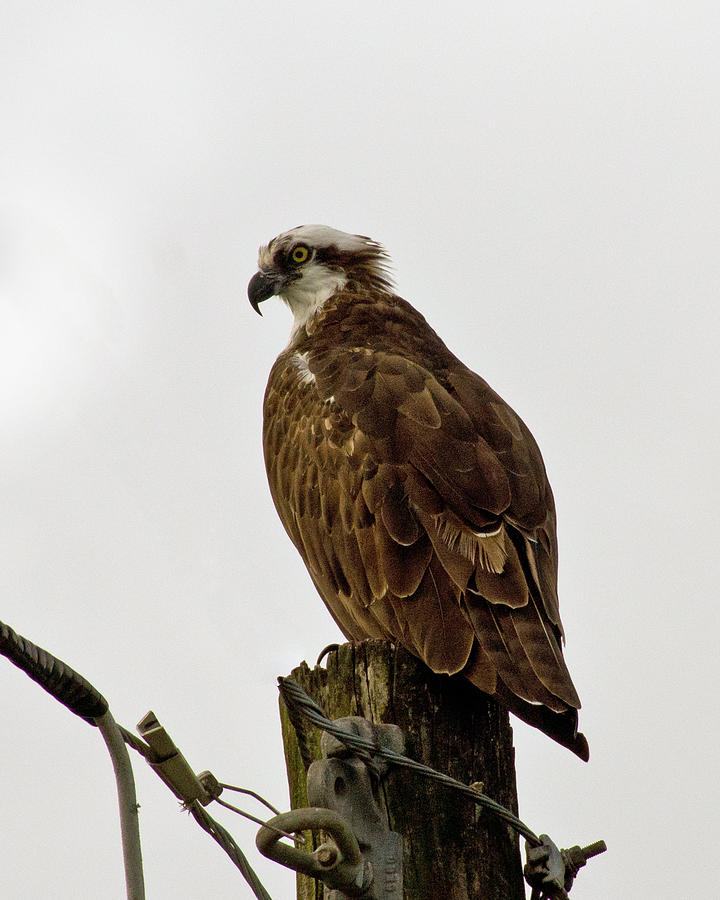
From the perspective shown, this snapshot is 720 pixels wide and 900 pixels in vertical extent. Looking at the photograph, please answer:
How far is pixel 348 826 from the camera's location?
353 cm

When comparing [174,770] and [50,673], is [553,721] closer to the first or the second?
[174,770]

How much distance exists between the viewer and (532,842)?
12.4 feet

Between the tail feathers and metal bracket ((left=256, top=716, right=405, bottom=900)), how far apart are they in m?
0.55

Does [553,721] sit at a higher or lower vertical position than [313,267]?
lower

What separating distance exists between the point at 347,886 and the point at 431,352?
3688 mm

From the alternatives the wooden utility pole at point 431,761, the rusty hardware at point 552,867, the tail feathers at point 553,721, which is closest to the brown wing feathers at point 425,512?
the tail feathers at point 553,721

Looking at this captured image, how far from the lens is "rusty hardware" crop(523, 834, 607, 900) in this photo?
3758 mm

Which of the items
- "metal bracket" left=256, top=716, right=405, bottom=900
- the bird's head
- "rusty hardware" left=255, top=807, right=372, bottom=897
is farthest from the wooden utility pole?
the bird's head

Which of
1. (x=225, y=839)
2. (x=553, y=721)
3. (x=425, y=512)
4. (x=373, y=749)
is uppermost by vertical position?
(x=425, y=512)

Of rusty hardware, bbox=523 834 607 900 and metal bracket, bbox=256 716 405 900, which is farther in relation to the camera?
rusty hardware, bbox=523 834 607 900

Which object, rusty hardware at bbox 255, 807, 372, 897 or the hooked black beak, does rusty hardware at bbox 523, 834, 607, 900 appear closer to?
rusty hardware at bbox 255, 807, 372, 897

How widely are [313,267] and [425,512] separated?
3.27 m

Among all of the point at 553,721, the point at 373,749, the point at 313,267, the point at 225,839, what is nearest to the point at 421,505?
the point at 553,721

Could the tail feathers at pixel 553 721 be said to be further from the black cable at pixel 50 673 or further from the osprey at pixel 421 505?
the black cable at pixel 50 673
